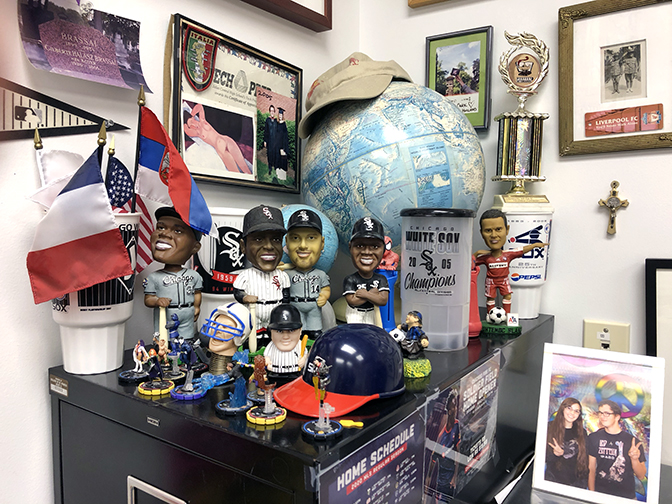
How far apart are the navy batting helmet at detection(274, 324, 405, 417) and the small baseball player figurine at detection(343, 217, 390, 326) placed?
245 millimetres

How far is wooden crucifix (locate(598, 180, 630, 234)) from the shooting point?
1.35 meters

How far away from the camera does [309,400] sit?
2.25 ft

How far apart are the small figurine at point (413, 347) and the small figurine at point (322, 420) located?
9.0 inches

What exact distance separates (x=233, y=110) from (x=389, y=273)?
24.5 inches

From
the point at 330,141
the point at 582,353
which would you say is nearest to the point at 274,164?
the point at 330,141

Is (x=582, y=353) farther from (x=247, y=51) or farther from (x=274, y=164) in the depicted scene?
(x=247, y=51)

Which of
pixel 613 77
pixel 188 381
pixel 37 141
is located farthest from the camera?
pixel 613 77

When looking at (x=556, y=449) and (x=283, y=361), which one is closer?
(x=283, y=361)

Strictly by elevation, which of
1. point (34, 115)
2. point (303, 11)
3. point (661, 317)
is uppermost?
point (303, 11)

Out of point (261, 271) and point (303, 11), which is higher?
point (303, 11)

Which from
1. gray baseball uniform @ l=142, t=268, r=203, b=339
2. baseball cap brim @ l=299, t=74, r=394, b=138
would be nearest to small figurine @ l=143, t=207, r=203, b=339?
gray baseball uniform @ l=142, t=268, r=203, b=339

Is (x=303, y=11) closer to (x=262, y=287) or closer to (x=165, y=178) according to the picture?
(x=165, y=178)

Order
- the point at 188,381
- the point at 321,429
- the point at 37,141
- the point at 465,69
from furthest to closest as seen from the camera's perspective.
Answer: the point at 465,69, the point at 37,141, the point at 188,381, the point at 321,429

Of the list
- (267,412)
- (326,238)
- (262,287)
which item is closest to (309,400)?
(267,412)
